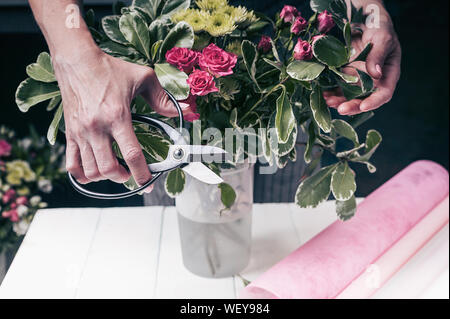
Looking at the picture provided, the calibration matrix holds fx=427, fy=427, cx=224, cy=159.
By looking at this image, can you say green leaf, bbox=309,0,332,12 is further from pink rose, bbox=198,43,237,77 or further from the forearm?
the forearm

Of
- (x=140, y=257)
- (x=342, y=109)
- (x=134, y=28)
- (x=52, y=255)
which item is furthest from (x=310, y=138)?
(x=52, y=255)

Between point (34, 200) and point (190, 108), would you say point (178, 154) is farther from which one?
point (34, 200)

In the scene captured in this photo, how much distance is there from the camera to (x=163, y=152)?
52 cm

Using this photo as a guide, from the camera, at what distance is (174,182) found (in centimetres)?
59

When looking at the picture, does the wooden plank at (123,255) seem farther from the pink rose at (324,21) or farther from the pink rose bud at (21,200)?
the pink rose at (324,21)

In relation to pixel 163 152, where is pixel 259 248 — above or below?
below

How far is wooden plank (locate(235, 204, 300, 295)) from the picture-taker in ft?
2.44

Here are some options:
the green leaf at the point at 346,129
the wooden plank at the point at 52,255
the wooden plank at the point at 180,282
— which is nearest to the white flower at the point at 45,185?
the wooden plank at the point at 52,255

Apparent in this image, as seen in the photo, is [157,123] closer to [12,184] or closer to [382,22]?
[382,22]

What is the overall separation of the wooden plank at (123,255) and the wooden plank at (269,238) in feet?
0.53

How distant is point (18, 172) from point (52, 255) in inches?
18.4

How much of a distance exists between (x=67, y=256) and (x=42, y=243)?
6cm
